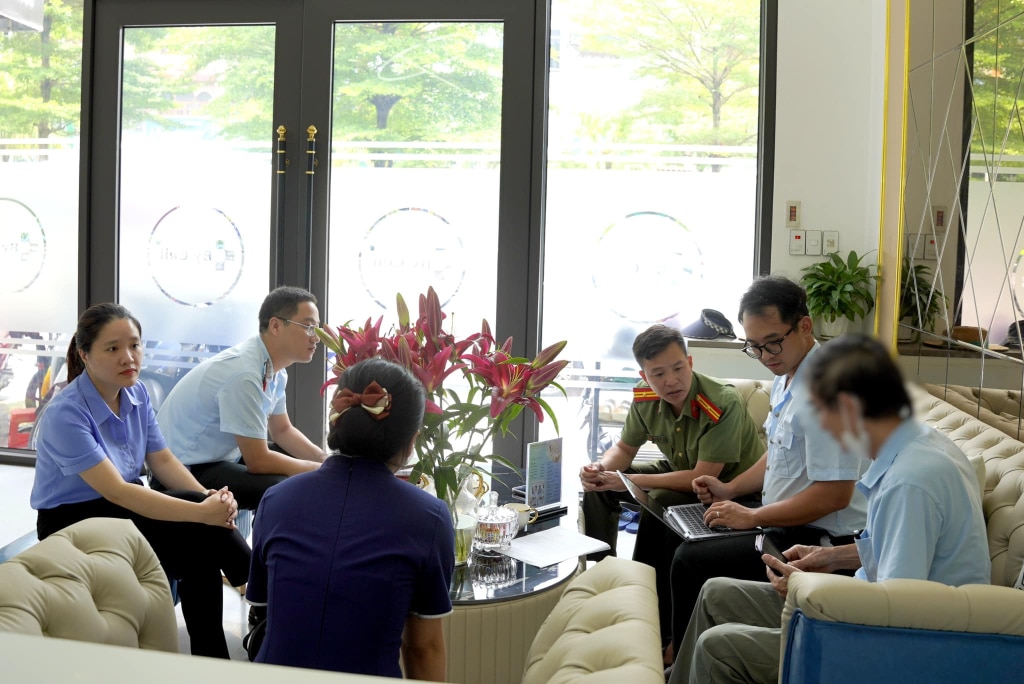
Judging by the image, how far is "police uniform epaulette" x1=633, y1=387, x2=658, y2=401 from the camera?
8.77ft

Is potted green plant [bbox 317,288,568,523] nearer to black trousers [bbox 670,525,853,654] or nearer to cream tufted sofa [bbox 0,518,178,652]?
cream tufted sofa [bbox 0,518,178,652]

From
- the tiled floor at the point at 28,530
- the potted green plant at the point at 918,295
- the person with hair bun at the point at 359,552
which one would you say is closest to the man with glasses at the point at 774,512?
the potted green plant at the point at 918,295

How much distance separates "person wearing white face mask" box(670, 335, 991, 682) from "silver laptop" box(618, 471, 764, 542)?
1.01 feet

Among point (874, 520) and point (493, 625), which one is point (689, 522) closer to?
point (493, 625)

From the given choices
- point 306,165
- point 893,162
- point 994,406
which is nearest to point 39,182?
point 306,165

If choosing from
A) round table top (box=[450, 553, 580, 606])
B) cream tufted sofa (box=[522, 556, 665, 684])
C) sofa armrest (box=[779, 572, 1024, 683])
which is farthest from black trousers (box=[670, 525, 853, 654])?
sofa armrest (box=[779, 572, 1024, 683])

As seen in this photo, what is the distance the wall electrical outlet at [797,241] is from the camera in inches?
143

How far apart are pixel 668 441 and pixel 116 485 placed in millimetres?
1523

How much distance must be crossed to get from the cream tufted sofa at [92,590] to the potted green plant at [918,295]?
155 cm

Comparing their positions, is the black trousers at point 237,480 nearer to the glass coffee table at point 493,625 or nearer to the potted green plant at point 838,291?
the glass coffee table at point 493,625

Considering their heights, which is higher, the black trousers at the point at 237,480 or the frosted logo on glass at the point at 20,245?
the frosted logo on glass at the point at 20,245

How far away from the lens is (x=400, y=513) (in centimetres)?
124

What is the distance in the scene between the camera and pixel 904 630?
1135 millimetres

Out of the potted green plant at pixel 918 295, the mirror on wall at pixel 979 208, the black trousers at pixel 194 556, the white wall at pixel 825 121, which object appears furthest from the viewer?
the white wall at pixel 825 121
